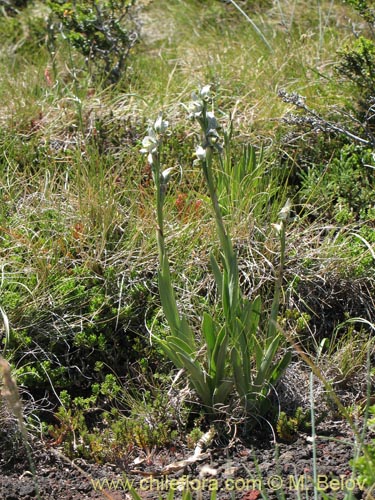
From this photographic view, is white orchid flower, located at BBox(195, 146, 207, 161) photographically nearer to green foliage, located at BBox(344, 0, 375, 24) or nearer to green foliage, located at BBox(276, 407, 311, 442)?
green foliage, located at BBox(276, 407, 311, 442)

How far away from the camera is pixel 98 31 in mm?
5266

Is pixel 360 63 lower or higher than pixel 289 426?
higher

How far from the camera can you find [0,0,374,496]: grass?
11.0 feet

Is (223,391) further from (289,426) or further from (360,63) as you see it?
(360,63)

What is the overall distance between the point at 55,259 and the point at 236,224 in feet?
2.83

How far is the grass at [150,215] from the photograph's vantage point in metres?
3.35

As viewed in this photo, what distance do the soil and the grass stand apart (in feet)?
1.30

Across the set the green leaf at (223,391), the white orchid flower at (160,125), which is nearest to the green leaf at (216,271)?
the green leaf at (223,391)

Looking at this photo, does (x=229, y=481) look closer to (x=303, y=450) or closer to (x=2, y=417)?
(x=303, y=450)

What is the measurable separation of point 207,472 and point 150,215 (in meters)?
1.62

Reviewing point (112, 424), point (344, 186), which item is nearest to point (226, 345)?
point (112, 424)

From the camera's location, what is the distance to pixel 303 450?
272 centimetres

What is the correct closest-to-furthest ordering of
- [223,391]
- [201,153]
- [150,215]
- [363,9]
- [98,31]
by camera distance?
1. [201,153]
2. [223,391]
3. [150,215]
4. [363,9]
5. [98,31]

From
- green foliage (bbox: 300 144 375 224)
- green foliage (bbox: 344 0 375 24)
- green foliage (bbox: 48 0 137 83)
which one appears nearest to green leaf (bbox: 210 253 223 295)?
green foliage (bbox: 300 144 375 224)
